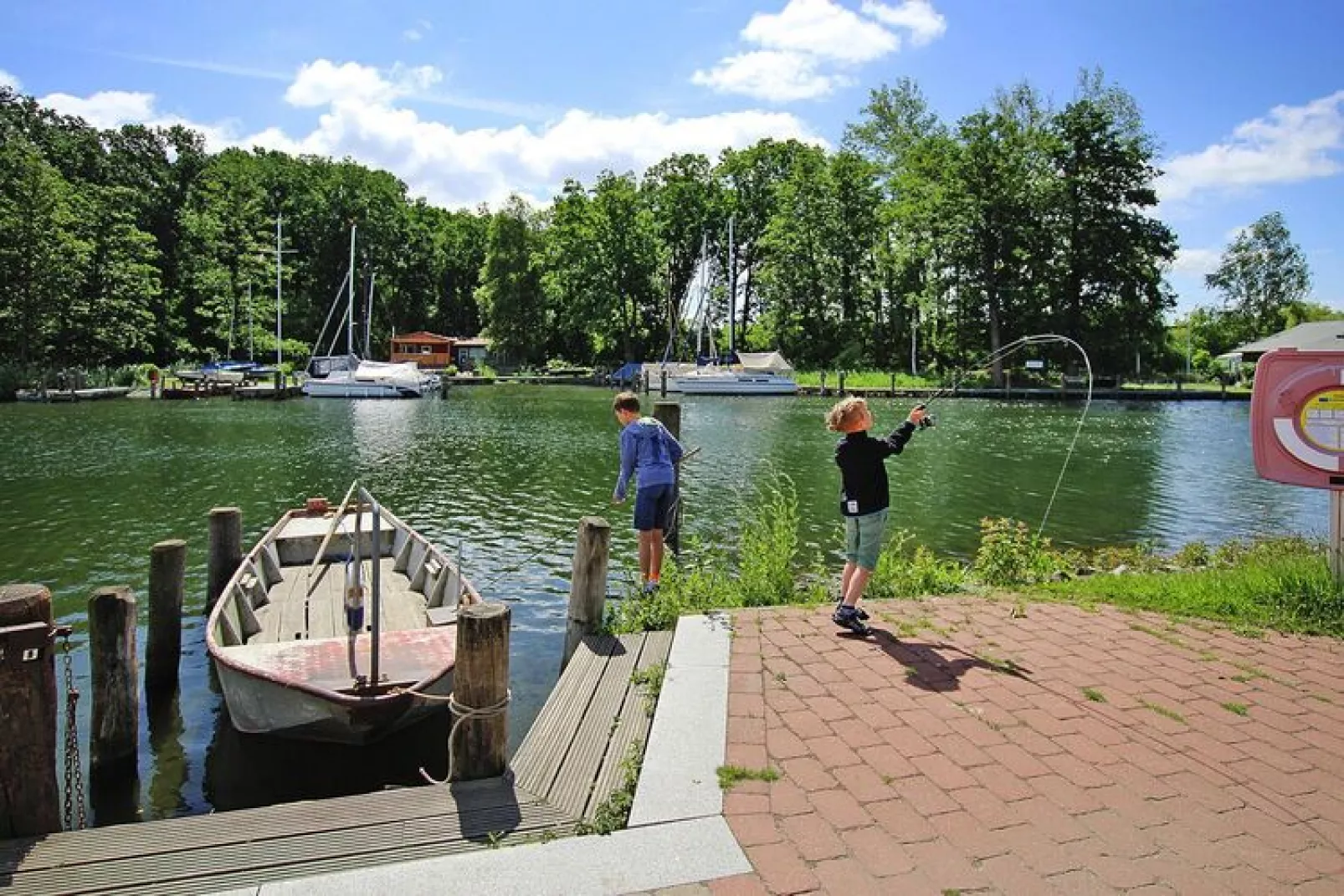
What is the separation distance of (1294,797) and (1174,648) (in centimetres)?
223

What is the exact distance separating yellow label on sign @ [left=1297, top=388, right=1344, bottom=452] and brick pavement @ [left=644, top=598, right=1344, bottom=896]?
158 cm

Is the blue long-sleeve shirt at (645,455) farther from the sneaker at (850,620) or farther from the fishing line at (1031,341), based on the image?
the fishing line at (1031,341)

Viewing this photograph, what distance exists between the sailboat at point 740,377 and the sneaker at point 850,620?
49126mm

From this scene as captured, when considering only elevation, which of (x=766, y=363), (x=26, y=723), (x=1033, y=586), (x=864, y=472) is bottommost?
(x=1033, y=586)

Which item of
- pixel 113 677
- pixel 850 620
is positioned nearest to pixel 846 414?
pixel 850 620

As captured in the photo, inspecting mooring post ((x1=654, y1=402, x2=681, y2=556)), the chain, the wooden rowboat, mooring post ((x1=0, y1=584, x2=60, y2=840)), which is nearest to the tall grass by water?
mooring post ((x1=654, y1=402, x2=681, y2=556))

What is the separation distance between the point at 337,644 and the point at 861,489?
4139 millimetres

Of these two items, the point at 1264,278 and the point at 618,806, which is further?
the point at 1264,278

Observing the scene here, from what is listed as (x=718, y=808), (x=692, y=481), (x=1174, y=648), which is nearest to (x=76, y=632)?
(x=718, y=808)

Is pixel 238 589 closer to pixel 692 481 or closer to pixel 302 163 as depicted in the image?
pixel 692 481

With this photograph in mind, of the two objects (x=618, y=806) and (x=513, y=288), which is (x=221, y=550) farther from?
→ (x=513, y=288)

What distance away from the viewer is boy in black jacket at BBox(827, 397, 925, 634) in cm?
648

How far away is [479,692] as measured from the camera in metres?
4.50

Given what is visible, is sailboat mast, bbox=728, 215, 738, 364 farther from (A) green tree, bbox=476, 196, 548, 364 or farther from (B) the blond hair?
(B) the blond hair
